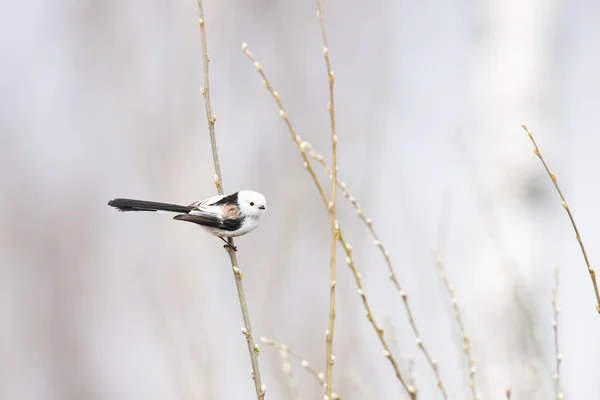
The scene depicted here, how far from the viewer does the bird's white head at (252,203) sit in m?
0.91

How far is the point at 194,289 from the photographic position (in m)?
2.12

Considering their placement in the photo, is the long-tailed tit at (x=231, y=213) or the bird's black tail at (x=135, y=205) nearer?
the bird's black tail at (x=135, y=205)

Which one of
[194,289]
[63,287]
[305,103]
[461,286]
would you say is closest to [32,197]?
[63,287]

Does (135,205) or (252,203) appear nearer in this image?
(135,205)

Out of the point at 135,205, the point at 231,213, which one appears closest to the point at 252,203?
the point at 231,213

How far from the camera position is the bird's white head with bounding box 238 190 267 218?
2.98 feet

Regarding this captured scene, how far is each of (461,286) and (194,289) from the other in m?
0.84

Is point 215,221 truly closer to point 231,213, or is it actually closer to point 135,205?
point 231,213

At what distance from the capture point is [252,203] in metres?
0.91

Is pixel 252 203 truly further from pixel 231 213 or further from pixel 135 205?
pixel 135 205

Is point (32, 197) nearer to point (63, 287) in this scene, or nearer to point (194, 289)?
point (63, 287)

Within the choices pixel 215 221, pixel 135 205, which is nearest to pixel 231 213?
pixel 215 221

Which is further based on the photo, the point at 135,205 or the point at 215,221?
the point at 215,221

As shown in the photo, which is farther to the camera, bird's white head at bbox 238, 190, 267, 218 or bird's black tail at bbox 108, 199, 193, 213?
bird's white head at bbox 238, 190, 267, 218
